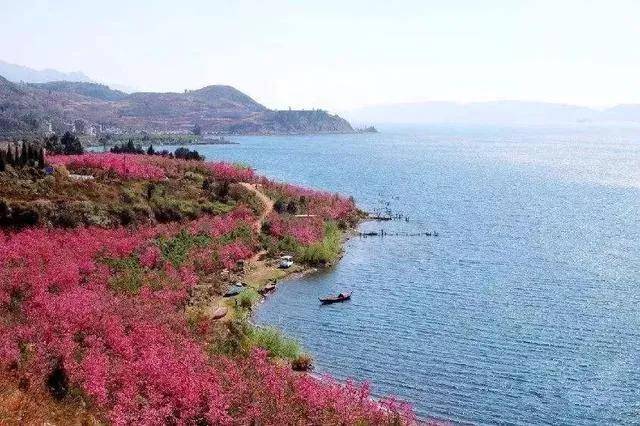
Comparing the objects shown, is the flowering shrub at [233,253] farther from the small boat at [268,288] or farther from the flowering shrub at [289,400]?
the flowering shrub at [289,400]

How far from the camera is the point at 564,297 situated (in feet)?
210

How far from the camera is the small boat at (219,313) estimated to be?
52.8m

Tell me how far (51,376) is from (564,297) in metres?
52.1

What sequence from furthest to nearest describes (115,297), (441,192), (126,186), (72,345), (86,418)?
1. (441,192)
2. (126,186)
3. (115,297)
4. (72,345)
5. (86,418)

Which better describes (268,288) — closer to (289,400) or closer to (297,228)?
(297,228)

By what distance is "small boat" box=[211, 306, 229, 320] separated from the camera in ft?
173

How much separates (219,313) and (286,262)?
800 inches

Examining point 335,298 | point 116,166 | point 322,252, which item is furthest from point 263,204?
point 335,298

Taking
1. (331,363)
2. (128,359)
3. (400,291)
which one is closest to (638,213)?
(400,291)

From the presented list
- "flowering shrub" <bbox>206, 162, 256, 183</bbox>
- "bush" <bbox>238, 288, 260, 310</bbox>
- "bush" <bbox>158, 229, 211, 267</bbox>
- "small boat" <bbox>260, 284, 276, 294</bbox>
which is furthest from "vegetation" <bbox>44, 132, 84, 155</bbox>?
"bush" <bbox>238, 288, 260, 310</bbox>

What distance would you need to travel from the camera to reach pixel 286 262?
2876 inches

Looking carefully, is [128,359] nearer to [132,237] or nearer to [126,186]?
[132,237]

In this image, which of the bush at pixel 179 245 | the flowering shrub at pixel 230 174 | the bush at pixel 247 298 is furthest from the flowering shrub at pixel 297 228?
the flowering shrub at pixel 230 174

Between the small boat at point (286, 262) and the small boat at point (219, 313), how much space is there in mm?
17178
